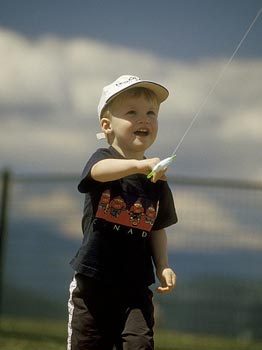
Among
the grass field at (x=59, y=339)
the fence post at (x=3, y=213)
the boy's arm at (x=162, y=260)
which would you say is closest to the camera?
the boy's arm at (x=162, y=260)

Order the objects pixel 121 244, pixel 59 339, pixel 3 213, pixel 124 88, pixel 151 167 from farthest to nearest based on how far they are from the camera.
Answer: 1. pixel 3 213
2. pixel 59 339
3. pixel 124 88
4. pixel 121 244
5. pixel 151 167

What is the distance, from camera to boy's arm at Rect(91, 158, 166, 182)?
2916 millimetres

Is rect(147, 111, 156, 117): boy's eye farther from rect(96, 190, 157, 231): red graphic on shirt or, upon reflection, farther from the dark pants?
the dark pants

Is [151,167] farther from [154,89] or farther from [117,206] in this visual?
[154,89]

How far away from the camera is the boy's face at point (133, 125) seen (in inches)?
127

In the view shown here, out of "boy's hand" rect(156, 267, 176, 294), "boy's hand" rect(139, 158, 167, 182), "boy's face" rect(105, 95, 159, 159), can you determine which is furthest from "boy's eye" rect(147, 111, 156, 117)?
"boy's hand" rect(156, 267, 176, 294)

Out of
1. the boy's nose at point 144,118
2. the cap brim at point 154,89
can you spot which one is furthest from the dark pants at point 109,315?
the cap brim at point 154,89

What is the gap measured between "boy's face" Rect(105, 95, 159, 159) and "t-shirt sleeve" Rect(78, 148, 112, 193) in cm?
8

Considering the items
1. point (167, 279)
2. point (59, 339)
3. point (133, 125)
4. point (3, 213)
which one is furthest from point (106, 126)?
point (3, 213)

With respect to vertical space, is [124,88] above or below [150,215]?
above

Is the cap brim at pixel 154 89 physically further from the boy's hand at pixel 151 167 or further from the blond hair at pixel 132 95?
the boy's hand at pixel 151 167

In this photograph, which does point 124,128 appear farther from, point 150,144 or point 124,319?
point 124,319

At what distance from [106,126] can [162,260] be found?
Answer: 557 millimetres

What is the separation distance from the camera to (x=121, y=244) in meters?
3.15
